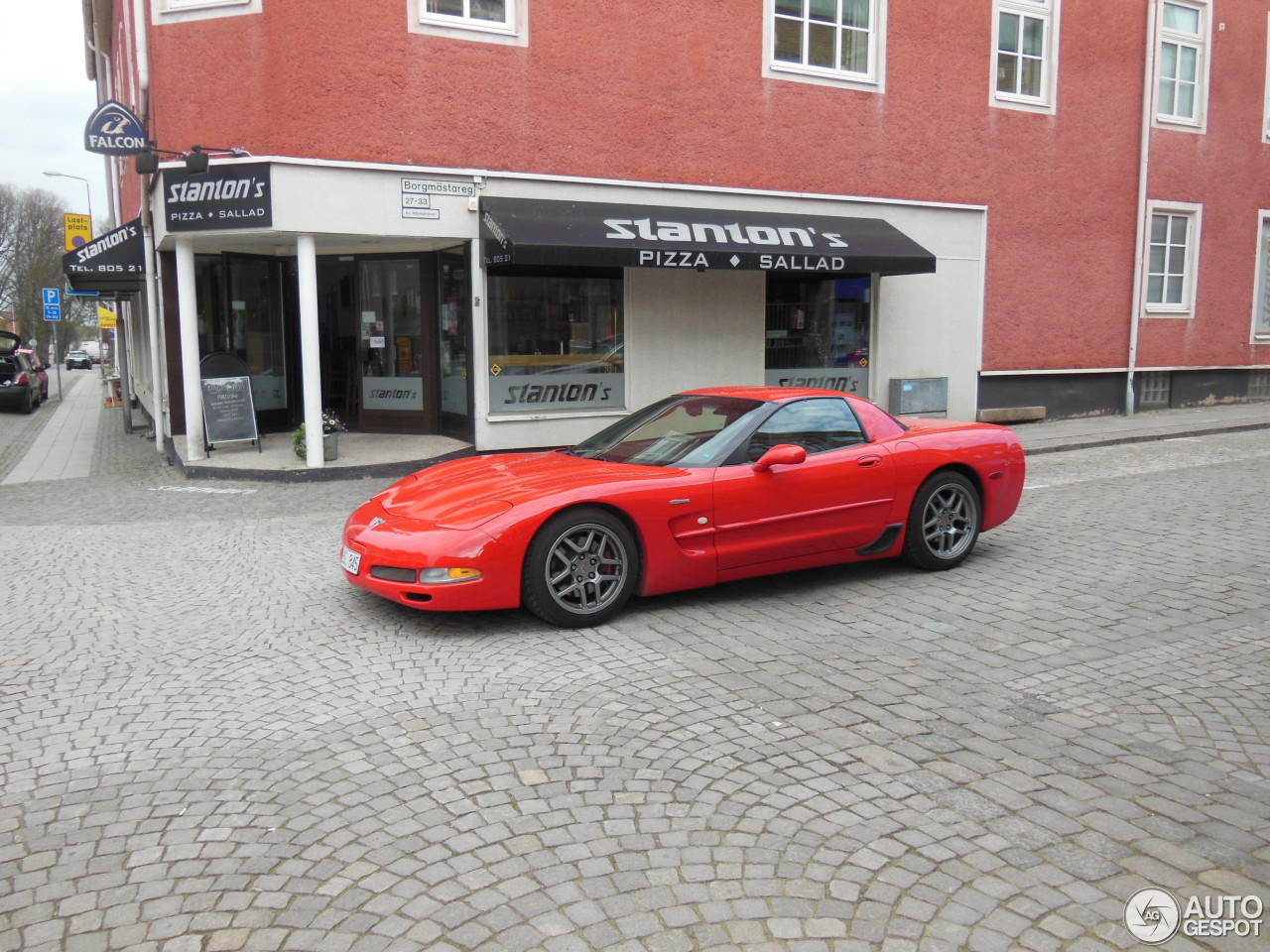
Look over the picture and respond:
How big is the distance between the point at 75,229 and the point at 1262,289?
2933 centimetres

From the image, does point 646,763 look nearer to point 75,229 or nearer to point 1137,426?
point 1137,426

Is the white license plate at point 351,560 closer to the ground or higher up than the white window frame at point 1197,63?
closer to the ground

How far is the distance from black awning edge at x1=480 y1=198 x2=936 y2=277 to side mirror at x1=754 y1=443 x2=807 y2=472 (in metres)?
6.45

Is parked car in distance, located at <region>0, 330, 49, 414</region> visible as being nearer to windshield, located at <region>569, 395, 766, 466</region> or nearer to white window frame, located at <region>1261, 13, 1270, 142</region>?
windshield, located at <region>569, 395, 766, 466</region>

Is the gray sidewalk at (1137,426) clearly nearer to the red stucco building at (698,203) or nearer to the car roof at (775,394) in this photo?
the red stucco building at (698,203)

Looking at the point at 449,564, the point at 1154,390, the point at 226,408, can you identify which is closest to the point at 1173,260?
the point at 1154,390

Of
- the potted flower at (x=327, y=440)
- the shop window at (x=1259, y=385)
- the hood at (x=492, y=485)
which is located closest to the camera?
the hood at (x=492, y=485)

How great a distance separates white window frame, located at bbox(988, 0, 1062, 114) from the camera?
637 inches

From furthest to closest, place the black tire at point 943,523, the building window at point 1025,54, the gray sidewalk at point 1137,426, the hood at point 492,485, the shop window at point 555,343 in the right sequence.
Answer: the building window at point 1025,54 → the gray sidewalk at point 1137,426 → the shop window at point 555,343 → the black tire at point 943,523 → the hood at point 492,485

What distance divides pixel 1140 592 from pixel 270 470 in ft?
30.6

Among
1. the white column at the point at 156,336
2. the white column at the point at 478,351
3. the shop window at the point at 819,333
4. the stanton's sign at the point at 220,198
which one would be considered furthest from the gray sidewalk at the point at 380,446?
the stanton's sign at the point at 220,198

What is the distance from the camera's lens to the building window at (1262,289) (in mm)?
19609

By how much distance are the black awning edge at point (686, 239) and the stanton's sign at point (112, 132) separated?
15.2 ft

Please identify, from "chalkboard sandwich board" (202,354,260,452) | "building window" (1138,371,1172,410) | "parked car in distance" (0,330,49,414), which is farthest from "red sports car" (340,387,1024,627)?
"parked car in distance" (0,330,49,414)
